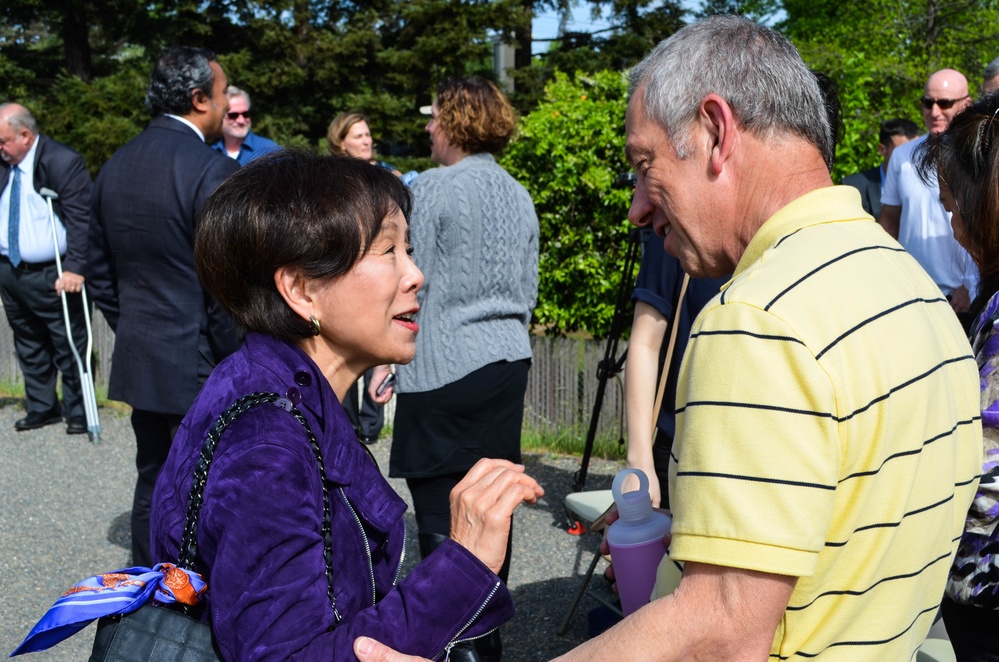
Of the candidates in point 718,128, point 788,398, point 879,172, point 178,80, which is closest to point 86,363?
point 178,80

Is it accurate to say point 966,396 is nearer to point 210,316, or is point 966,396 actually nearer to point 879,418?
point 879,418

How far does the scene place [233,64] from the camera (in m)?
19.0

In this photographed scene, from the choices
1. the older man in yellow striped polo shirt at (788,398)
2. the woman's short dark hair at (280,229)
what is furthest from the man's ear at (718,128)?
the woman's short dark hair at (280,229)

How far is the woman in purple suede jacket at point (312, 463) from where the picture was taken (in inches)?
62.0

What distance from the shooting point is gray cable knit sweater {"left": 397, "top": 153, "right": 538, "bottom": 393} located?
3.57 m

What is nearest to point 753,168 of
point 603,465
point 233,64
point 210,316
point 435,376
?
point 435,376

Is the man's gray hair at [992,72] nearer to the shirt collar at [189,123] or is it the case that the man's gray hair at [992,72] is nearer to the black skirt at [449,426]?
the black skirt at [449,426]

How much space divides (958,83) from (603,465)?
3.18 metres

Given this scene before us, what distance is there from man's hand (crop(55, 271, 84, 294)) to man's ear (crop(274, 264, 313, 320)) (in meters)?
5.73

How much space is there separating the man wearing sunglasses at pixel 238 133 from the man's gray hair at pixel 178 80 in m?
2.26

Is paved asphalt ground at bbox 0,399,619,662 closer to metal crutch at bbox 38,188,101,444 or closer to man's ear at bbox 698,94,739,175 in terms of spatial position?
metal crutch at bbox 38,188,101,444

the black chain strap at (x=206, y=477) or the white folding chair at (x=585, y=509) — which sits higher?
the black chain strap at (x=206, y=477)

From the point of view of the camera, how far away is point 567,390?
Result: 7098 millimetres

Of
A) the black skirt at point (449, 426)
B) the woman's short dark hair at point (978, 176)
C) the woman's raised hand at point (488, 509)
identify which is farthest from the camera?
the black skirt at point (449, 426)
